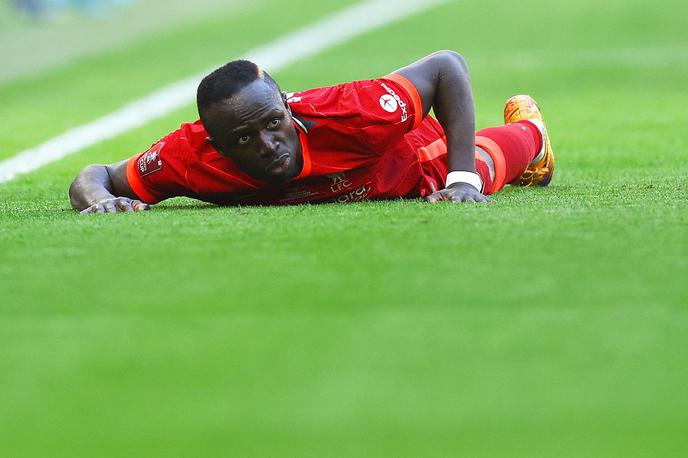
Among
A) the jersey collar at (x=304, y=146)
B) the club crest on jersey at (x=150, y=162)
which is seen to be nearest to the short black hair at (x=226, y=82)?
the jersey collar at (x=304, y=146)

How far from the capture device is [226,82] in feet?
13.2

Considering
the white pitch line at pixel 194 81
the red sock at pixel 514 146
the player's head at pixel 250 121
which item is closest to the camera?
the player's head at pixel 250 121

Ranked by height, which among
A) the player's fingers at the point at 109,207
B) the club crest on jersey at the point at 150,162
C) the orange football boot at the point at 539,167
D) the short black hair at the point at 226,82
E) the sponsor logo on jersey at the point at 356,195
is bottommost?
the orange football boot at the point at 539,167

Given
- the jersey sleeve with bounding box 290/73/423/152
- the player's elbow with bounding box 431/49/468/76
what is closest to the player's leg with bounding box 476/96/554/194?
the player's elbow with bounding box 431/49/468/76

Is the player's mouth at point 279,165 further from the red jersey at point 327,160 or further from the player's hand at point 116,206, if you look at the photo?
the player's hand at point 116,206

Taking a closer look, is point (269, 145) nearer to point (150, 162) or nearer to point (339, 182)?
point (339, 182)

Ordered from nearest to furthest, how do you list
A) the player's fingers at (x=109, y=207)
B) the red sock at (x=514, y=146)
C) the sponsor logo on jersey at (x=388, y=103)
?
the player's fingers at (x=109, y=207) → the sponsor logo on jersey at (x=388, y=103) → the red sock at (x=514, y=146)

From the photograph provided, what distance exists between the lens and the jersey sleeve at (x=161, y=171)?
14.0ft

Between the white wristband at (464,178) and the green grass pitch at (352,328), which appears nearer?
the green grass pitch at (352,328)

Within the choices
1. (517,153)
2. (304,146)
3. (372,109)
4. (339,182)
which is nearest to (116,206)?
(304,146)

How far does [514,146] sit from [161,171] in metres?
1.49

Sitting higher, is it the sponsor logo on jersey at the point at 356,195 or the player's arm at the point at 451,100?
the player's arm at the point at 451,100

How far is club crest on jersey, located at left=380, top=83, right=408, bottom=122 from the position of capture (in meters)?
4.18

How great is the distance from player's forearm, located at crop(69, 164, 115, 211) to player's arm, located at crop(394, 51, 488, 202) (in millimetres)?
1129
